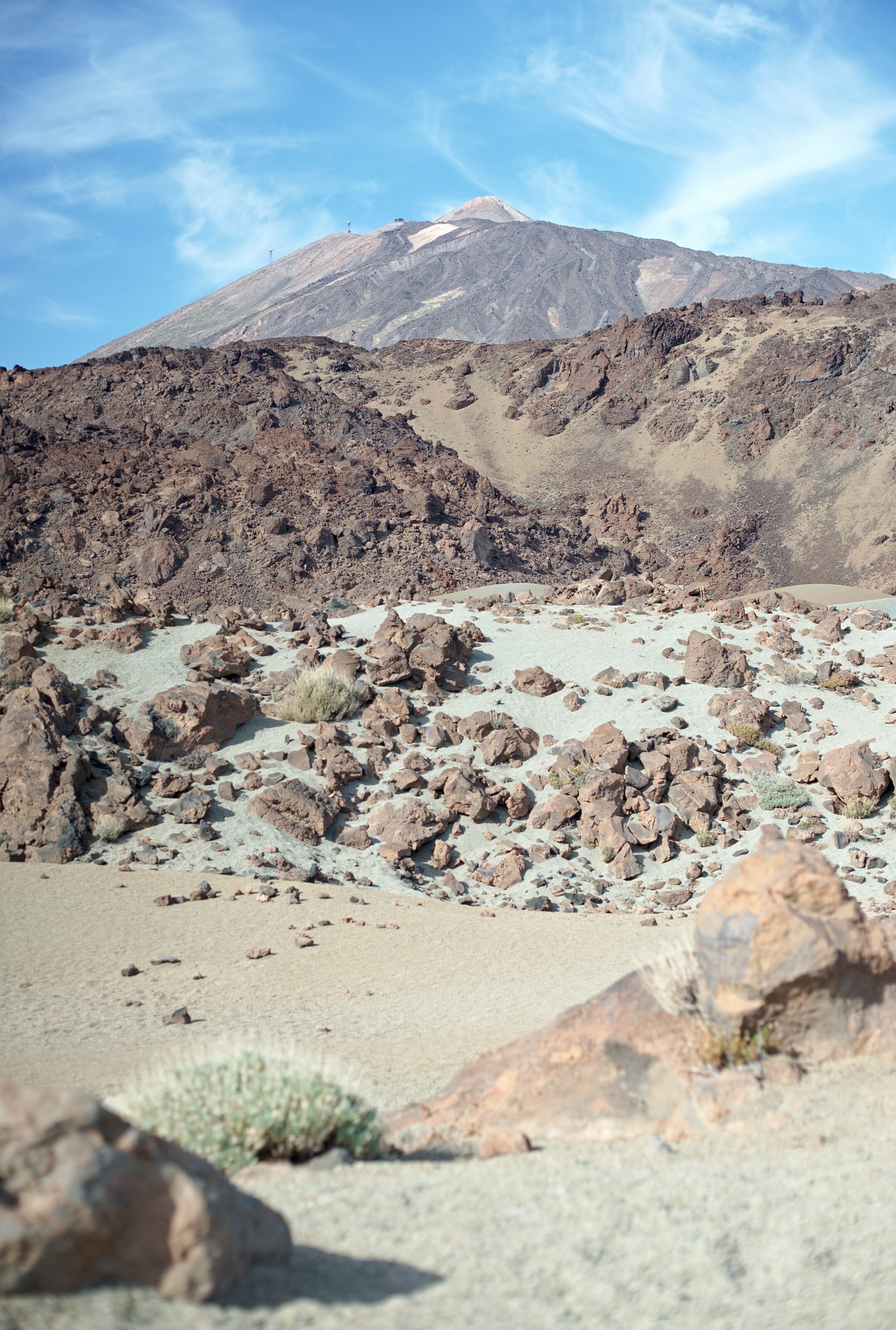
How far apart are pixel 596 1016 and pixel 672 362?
1888 inches

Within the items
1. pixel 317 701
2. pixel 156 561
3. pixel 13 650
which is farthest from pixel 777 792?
pixel 156 561

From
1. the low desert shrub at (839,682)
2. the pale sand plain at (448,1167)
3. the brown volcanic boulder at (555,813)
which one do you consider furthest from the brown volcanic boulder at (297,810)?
the low desert shrub at (839,682)

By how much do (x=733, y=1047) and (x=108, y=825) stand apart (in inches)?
291

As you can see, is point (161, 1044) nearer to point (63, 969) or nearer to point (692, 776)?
point (63, 969)

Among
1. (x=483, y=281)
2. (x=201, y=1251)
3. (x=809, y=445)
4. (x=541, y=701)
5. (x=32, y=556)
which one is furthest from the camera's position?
(x=483, y=281)

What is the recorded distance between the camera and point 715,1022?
12.4 ft

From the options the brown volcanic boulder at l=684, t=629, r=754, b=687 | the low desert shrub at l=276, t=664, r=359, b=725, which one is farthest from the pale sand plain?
Result: the brown volcanic boulder at l=684, t=629, r=754, b=687

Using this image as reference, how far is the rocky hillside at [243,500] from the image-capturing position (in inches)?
1066

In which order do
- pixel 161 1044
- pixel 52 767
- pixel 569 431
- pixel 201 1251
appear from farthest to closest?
pixel 569 431
pixel 52 767
pixel 161 1044
pixel 201 1251

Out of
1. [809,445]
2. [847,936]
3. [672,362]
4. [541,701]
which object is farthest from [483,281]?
[847,936]

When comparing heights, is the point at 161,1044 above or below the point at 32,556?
below

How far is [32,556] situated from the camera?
26.7m

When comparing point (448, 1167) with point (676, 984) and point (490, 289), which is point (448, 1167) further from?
point (490, 289)

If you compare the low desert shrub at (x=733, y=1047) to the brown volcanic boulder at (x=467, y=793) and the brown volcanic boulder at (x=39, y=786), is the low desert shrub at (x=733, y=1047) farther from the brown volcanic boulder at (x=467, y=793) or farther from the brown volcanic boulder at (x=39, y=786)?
the brown volcanic boulder at (x=39, y=786)
